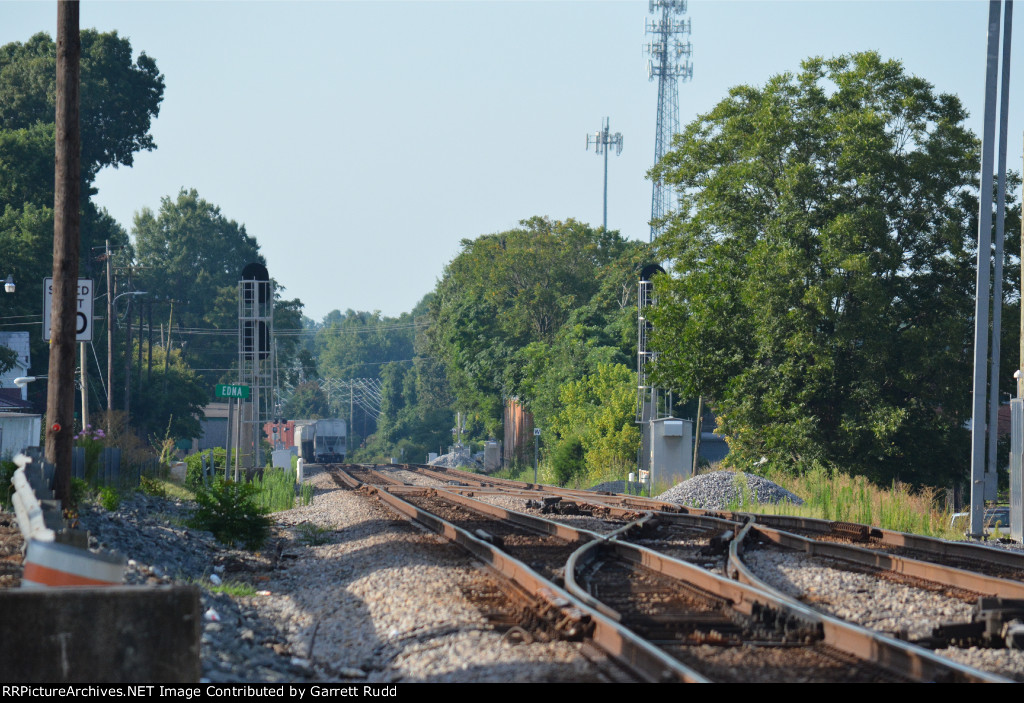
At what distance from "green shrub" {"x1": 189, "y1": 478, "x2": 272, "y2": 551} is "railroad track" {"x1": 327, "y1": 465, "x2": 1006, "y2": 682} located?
376cm

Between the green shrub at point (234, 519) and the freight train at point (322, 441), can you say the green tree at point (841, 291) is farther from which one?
the freight train at point (322, 441)

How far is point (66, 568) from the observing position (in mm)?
6758

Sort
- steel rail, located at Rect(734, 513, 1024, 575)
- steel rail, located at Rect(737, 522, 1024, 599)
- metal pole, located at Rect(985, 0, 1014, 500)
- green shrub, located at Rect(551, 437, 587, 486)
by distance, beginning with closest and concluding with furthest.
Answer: steel rail, located at Rect(737, 522, 1024, 599) → steel rail, located at Rect(734, 513, 1024, 575) → metal pole, located at Rect(985, 0, 1014, 500) → green shrub, located at Rect(551, 437, 587, 486)

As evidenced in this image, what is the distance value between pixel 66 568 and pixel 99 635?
61cm

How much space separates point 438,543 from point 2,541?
5838 millimetres

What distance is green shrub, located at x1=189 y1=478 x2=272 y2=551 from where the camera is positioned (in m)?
17.7

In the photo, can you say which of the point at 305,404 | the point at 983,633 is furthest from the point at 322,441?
the point at 983,633

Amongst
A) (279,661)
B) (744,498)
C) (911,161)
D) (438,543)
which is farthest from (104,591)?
(911,161)

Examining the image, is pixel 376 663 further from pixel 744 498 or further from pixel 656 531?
pixel 744 498

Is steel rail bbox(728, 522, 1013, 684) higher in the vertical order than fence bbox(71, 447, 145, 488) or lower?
higher

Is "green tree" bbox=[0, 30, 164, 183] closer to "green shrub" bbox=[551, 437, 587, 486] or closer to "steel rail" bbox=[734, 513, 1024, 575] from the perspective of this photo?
"green shrub" bbox=[551, 437, 587, 486]

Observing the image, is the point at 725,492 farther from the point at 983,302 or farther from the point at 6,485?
the point at 6,485

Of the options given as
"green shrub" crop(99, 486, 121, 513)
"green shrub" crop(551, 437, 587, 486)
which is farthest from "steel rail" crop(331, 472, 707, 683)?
"green shrub" crop(551, 437, 587, 486)

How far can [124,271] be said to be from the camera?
2537 inches
